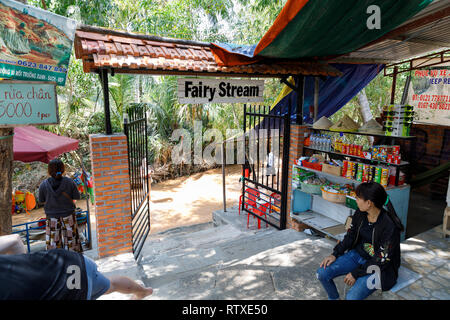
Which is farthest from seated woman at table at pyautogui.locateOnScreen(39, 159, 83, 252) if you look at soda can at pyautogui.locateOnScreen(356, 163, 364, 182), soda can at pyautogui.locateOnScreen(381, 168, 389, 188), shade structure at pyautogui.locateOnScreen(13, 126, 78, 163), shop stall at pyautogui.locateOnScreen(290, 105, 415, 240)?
soda can at pyautogui.locateOnScreen(381, 168, 389, 188)

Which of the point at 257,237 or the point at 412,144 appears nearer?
the point at 257,237

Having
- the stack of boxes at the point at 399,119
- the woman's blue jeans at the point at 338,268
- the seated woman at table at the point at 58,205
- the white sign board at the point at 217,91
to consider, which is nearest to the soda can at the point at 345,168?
the stack of boxes at the point at 399,119

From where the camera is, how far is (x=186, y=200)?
1140 centimetres

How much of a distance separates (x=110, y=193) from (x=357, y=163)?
405 centimetres

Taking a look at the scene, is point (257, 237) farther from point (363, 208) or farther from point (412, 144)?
point (412, 144)

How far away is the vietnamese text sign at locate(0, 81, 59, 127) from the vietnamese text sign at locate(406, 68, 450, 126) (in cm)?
862

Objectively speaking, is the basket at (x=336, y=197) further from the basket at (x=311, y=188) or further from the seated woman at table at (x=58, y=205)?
the seated woman at table at (x=58, y=205)

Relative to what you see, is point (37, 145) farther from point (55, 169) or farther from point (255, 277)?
point (255, 277)

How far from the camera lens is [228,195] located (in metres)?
11.8

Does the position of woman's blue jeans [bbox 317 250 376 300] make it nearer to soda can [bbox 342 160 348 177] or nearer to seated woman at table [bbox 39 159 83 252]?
soda can [bbox 342 160 348 177]

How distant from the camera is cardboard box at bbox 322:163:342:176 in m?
5.55

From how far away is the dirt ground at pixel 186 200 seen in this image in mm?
9547

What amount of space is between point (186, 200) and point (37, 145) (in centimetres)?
574

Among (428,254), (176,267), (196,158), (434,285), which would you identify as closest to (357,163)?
(428,254)
